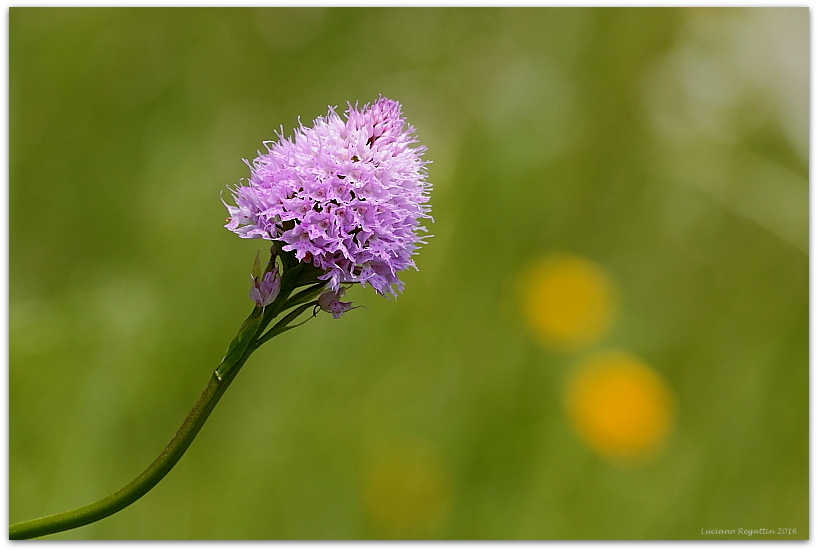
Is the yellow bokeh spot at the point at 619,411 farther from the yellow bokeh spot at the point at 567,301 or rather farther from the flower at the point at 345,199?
the flower at the point at 345,199

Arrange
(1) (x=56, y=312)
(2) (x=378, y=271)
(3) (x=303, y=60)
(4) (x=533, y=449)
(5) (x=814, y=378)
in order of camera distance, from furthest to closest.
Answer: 1. (3) (x=303, y=60)
2. (4) (x=533, y=449)
3. (1) (x=56, y=312)
4. (5) (x=814, y=378)
5. (2) (x=378, y=271)

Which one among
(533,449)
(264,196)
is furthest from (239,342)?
(533,449)

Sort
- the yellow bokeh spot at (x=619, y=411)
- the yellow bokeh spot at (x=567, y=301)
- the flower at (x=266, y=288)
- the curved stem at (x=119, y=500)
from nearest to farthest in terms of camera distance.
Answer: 1. the curved stem at (x=119, y=500)
2. the flower at (x=266, y=288)
3. the yellow bokeh spot at (x=619, y=411)
4. the yellow bokeh spot at (x=567, y=301)

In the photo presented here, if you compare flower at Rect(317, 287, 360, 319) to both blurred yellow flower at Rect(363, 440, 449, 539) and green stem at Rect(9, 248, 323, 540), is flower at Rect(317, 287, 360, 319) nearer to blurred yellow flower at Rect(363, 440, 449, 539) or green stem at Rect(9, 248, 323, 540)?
green stem at Rect(9, 248, 323, 540)

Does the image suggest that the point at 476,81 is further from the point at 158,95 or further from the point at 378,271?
the point at 378,271

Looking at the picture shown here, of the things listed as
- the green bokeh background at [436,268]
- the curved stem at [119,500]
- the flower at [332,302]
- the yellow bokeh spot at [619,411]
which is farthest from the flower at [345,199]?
the yellow bokeh spot at [619,411]

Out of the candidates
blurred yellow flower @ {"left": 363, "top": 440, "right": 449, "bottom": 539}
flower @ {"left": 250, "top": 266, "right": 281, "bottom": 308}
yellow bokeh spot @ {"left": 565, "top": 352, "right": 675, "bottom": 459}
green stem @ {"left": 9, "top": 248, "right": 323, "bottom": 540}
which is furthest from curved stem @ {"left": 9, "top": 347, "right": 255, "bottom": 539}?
yellow bokeh spot @ {"left": 565, "top": 352, "right": 675, "bottom": 459}
